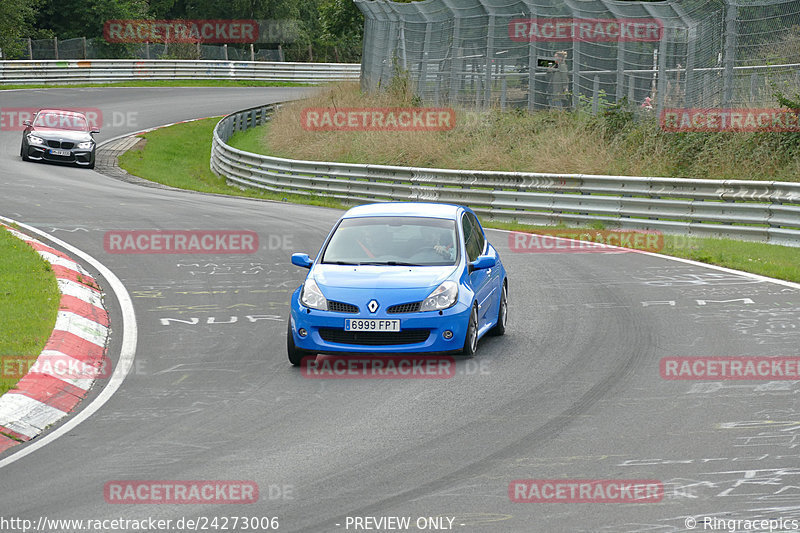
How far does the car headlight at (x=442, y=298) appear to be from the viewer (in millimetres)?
10188

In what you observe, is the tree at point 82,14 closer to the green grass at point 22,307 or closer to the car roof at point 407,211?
the green grass at point 22,307

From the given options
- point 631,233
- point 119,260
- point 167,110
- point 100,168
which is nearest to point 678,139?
point 631,233

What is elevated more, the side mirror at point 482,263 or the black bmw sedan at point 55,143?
the side mirror at point 482,263

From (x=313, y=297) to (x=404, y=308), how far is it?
877 mm

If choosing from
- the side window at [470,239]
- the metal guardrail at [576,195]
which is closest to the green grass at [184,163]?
the metal guardrail at [576,195]

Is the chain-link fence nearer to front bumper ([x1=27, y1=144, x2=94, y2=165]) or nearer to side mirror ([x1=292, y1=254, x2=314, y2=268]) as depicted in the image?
front bumper ([x1=27, y1=144, x2=94, y2=165])

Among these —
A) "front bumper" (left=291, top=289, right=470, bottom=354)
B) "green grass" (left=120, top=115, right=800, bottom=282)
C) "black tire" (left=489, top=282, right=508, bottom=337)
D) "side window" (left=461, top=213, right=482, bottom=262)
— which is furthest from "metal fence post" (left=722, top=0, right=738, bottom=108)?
"front bumper" (left=291, top=289, right=470, bottom=354)

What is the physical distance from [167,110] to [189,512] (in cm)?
4300

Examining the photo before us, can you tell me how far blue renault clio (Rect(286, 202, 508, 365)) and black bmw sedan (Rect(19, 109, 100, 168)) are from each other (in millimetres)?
22767

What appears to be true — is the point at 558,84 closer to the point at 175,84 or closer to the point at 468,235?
the point at 468,235

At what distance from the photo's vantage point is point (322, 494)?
6609mm

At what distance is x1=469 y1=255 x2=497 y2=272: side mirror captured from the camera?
10.8 m

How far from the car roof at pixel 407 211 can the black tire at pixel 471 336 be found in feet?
5.00

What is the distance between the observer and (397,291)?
33.5 feet
